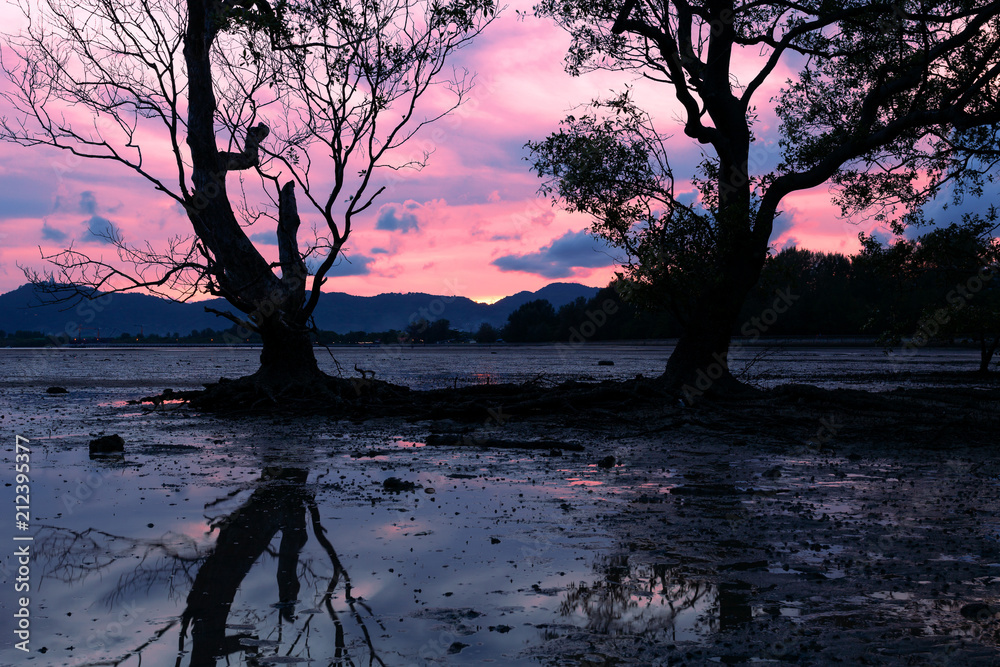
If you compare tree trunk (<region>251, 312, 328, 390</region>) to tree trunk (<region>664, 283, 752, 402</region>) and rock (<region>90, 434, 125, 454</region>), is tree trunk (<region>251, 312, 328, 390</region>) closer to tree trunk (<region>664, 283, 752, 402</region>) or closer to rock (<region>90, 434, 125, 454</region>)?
rock (<region>90, 434, 125, 454</region>)

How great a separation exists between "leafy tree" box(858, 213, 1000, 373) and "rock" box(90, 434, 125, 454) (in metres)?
19.0

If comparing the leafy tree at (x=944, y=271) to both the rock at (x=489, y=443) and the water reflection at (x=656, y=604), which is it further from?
the water reflection at (x=656, y=604)

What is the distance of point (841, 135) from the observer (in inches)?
915

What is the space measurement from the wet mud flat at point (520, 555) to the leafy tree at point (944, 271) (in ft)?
19.5

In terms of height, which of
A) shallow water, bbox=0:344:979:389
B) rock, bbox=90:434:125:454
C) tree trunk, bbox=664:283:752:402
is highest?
tree trunk, bbox=664:283:752:402

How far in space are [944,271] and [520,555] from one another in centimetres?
1847

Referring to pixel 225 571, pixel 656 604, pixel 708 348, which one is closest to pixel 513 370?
pixel 708 348

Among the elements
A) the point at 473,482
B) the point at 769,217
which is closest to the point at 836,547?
the point at 473,482

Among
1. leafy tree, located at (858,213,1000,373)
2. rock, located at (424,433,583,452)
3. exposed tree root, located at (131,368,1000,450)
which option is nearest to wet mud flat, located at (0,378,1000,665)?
rock, located at (424,433,583,452)

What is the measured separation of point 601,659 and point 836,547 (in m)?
3.77

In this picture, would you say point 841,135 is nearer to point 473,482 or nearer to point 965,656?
point 473,482

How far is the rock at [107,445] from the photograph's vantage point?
1370 cm

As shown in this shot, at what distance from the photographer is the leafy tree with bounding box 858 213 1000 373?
19422 millimetres

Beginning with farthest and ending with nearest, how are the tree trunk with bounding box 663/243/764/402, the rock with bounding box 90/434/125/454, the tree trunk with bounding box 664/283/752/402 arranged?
the tree trunk with bounding box 664/283/752/402 < the tree trunk with bounding box 663/243/764/402 < the rock with bounding box 90/434/125/454
